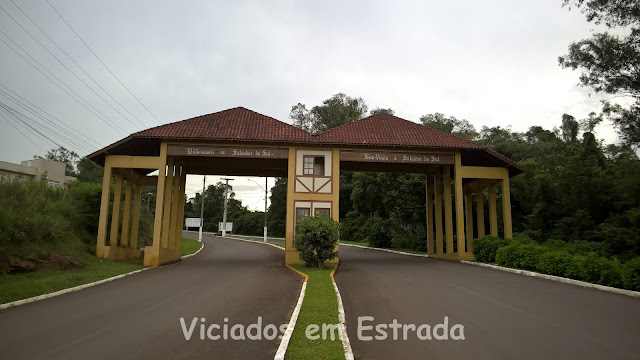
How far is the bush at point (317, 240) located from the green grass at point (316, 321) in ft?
14.3

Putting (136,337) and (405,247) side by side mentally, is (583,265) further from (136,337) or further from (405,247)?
(405,247)

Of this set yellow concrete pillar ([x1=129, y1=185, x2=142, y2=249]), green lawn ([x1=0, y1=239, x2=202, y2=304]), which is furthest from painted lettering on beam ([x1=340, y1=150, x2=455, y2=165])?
yellow concrete pillar ([x1=129, y1=185, x2=142, y2=249])

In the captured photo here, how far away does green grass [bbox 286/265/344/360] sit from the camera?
18.3ft

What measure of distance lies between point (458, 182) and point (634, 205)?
11.2m

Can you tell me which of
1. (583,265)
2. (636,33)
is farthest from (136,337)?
(636,33)

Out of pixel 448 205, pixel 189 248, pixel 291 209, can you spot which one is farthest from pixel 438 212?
pixel 189 248

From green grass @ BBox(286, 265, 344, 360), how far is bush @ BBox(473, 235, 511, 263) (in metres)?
9.61

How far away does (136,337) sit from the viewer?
6.60 meters

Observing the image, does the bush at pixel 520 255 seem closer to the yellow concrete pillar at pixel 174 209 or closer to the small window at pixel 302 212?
the small window at pixel 302 212

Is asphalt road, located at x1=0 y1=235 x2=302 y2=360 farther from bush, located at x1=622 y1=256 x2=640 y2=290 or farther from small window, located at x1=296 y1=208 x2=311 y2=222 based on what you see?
bush, located at x1=622 y1=256 x2=640 y2=290

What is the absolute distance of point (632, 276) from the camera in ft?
34.0

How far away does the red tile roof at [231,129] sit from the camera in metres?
20.0

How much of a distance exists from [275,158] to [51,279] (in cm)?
1112

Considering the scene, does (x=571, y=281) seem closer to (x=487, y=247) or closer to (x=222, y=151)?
(x=487, y=247)
